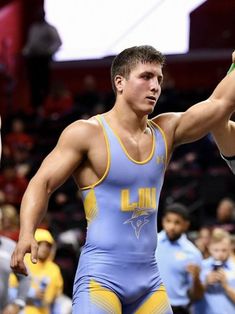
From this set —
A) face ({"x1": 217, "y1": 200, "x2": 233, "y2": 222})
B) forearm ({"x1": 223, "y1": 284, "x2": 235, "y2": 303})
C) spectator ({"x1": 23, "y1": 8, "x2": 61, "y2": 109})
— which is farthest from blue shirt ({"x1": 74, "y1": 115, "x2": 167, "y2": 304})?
spectator ({"x1": 23, "y1": 8, "x2": 61, "y2": 109})

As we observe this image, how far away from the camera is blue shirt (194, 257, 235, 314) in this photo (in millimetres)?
7902

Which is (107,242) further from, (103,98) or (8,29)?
(8,29)

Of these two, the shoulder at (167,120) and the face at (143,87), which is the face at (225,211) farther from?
the face at (143,87)

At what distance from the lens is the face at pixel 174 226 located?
323 inches

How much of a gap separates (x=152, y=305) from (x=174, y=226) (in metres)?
3.66

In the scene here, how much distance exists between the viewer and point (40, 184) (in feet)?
15.0

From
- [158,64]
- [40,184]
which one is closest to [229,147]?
[158,64]

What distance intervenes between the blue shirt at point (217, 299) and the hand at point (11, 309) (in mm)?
1927

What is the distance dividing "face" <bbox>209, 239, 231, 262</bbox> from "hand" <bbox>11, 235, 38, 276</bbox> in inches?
149

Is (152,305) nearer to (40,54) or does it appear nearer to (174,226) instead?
(174,226)

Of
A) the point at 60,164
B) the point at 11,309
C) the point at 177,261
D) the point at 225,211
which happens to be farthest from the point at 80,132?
the point at 225,211

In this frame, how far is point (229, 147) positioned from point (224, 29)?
11.7 meters

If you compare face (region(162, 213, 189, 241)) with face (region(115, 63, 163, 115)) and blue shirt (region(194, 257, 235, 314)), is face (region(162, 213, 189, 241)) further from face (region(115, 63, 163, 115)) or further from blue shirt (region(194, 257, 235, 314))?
face (region(115, 63, 163, 115))

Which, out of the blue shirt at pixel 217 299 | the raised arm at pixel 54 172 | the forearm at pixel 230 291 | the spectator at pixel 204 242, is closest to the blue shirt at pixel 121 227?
the raised arm at pixel 54 172
